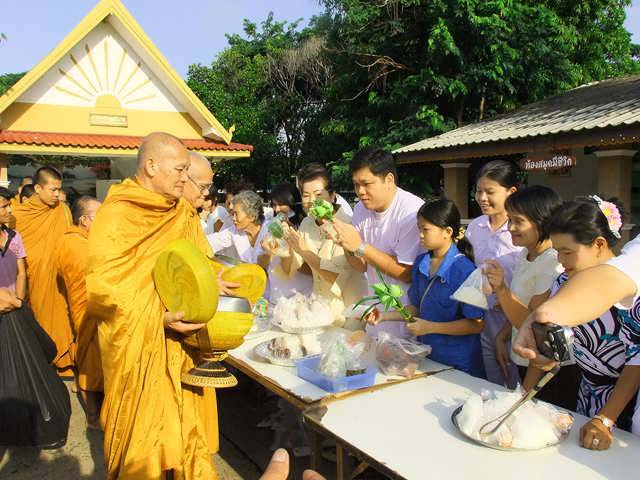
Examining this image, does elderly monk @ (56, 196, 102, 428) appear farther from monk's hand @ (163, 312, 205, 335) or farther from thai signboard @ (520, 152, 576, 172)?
thai signboard @ (520, 152, 576, 172)

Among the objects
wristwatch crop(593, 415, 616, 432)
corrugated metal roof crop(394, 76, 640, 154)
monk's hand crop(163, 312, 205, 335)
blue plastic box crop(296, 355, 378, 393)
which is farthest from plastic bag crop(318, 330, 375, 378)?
corrugated metal roof crop(394, 76, 640, 154)

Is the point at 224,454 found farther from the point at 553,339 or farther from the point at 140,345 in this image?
the point at 553,339

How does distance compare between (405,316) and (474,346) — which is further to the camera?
(474,346)

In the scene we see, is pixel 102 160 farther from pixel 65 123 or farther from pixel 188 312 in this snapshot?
pixel 188 312

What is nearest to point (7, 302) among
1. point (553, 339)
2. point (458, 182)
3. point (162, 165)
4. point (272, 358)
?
point (162, 165)

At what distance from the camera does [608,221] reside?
1.75 m

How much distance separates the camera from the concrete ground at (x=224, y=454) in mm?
2953

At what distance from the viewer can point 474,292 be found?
79.3 inches

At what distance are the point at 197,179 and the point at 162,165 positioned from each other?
858mm

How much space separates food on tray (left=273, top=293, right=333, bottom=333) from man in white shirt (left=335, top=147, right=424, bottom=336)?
0.26 meters

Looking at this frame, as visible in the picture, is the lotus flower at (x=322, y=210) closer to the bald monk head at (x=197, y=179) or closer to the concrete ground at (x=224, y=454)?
the bald monk head at (x=197, y=179)

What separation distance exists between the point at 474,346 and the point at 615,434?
2.68ft

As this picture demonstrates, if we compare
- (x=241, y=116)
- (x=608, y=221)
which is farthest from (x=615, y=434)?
(x=241, y=116)

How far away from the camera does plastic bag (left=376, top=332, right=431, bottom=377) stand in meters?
2.14
